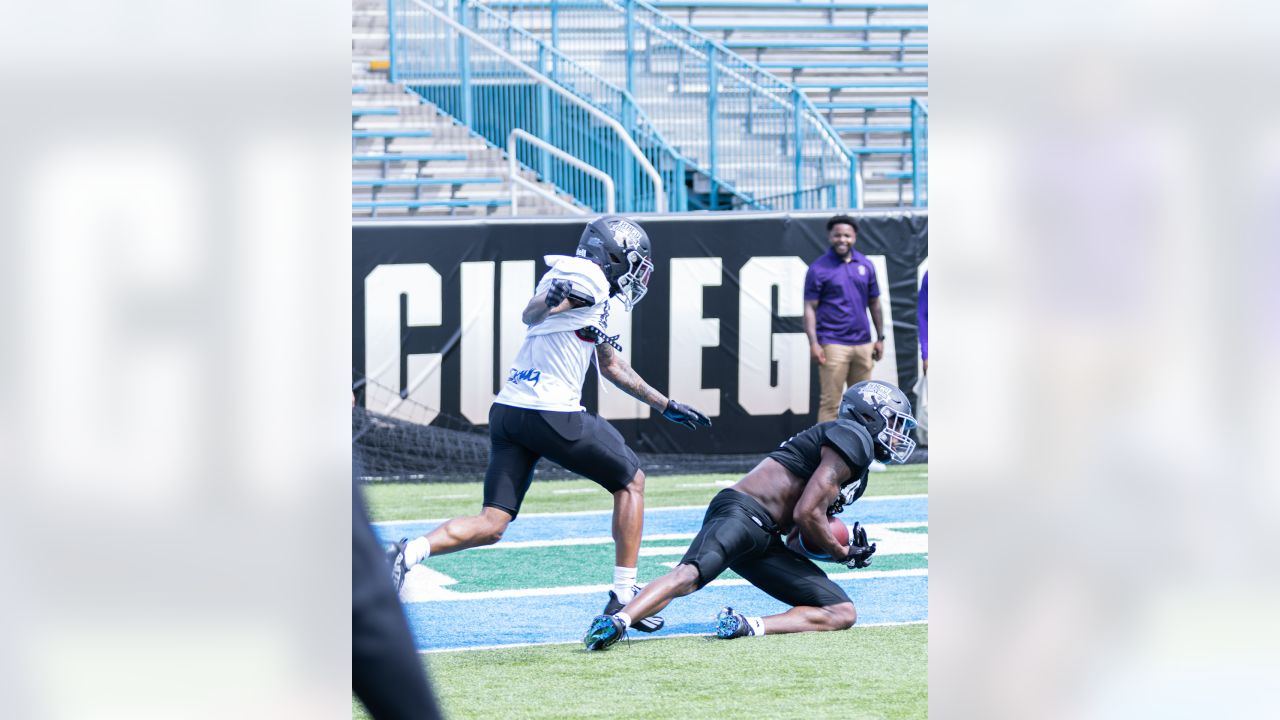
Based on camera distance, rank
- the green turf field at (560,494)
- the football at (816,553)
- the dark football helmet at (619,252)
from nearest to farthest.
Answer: the football at (816,553) < the dark football helmet at (619,252) < the green turf field at (560,494)

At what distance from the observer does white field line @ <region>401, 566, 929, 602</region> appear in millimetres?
7148

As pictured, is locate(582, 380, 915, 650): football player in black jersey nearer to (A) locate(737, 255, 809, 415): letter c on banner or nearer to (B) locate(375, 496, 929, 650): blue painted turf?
(B) locate(375, 496, 929, 650): blue painted turf

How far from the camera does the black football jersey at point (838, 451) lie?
19.4ft

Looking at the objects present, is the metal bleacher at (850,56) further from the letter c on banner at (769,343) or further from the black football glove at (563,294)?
the black football glove at (563,294)

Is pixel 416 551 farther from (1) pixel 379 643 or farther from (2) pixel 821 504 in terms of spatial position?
(1) pixel 379 643

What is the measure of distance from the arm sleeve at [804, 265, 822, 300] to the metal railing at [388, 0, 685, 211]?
3.75 metres

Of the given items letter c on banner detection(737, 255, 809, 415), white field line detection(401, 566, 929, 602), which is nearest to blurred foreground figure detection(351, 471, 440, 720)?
white field line detection(401, 566, 929, 602)

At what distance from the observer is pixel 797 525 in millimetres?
5973

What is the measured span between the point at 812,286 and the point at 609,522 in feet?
9.43

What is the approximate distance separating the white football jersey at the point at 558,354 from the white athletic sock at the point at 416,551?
71 centimetres

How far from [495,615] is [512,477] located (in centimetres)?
86
